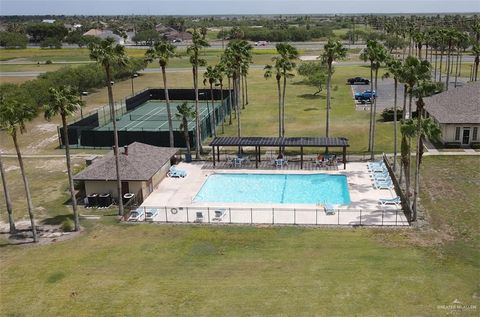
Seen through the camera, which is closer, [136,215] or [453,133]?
[136,215]

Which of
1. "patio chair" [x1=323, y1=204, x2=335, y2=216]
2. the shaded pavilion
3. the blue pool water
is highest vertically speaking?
the shaded pavilion

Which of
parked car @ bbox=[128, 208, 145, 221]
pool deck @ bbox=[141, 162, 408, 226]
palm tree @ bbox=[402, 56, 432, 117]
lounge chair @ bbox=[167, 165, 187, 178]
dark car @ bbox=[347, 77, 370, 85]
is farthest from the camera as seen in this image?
dark car @ bbox=[347, 77, 370, 85]

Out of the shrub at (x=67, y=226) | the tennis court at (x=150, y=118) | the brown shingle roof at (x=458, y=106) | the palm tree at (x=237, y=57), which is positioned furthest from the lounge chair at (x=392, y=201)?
the tennis court at (x=150, y=118)

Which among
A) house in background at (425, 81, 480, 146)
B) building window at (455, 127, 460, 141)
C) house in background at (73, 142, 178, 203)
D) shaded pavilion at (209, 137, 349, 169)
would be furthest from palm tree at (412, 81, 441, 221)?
house in background at (73, 142, 178, 203)

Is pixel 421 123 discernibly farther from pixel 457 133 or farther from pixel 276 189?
pixel 457 133

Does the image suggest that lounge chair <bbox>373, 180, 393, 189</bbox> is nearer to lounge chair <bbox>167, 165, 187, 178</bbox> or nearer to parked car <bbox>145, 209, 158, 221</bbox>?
lounge chair <bbox>167, 165, 187, 178</bbox>

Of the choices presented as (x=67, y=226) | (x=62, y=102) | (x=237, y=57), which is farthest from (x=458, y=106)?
(x=67, y=226)
